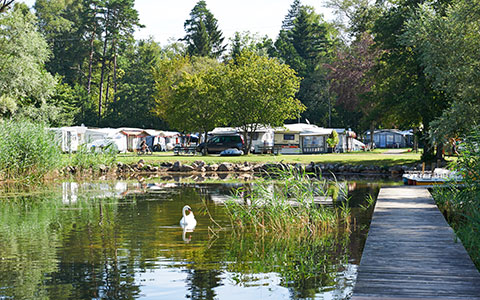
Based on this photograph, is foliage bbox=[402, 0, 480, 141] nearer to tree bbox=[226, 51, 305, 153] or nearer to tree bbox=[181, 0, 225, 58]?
tree bbox=[226, 51, 305, 153]

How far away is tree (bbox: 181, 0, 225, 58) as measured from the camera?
73.4 meters

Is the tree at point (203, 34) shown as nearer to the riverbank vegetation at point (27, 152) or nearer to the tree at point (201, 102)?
the tree at point (201, 102)

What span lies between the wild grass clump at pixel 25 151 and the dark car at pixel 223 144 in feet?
75.2

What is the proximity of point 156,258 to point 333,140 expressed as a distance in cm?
4054

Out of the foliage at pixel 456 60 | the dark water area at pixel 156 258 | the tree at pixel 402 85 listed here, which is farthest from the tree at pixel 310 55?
the dark water area at pixel 156 258

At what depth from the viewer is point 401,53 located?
106 feet

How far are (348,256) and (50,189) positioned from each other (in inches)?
598

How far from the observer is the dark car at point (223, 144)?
45.9m

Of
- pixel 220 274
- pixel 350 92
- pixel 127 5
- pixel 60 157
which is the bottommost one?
pixel 220 274

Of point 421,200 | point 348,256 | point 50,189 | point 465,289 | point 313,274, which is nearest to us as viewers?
point 465,289

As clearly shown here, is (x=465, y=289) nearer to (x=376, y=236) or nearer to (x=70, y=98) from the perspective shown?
(x=376, y=236)

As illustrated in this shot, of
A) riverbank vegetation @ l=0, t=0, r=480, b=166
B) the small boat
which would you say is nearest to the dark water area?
the small boat

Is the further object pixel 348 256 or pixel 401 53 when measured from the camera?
pixel 401 53

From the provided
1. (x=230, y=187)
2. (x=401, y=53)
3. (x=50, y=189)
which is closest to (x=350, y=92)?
(x=401, y=53)
